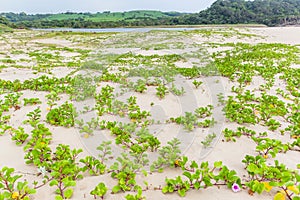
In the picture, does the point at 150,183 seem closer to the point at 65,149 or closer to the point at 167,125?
the point at 65,149

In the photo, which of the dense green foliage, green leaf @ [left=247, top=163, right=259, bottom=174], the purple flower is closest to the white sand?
the purple flower

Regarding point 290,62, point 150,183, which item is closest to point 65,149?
point 150,183

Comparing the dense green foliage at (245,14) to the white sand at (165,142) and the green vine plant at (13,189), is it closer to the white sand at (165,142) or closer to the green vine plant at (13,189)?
the white sand at (165,142)

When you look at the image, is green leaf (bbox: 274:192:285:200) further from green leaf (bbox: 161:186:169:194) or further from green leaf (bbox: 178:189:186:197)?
green leaf (bbox: 161:186:169:194)

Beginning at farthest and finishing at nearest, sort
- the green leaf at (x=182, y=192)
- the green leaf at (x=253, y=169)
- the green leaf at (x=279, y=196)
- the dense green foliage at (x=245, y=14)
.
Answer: the dense green foliage at (x=245, y=14), the green leaf at (x=253, y=169), the green leaf at (x=182, y=192), the green leaf at (x=279, y=196)

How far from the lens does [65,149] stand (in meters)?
3.90

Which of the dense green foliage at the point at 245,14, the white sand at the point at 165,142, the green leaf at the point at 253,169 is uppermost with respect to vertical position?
the dense green foliage at the point at 245,14

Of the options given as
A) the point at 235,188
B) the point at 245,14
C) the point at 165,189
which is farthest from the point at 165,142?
the point at 245,14

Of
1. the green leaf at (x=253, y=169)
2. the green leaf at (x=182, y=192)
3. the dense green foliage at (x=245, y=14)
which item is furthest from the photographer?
the dense green foliage at (x=245, y=14)

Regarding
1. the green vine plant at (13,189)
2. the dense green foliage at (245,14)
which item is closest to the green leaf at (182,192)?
the green vine plant at (13,189)

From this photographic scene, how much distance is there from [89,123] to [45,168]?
5.43 feet

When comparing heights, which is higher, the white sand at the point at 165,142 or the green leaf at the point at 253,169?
the green leaf at the point at 253,169

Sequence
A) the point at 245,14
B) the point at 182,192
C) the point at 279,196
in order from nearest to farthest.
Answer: the point at 279,196 → the point at 182,192 → the point at 245,14

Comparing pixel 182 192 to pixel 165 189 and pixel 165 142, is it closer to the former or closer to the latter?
pixel 165 189
